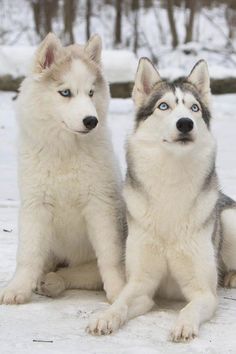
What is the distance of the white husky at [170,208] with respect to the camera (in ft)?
12.3

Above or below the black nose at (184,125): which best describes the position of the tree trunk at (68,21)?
below

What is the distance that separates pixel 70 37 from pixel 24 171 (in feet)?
42.4

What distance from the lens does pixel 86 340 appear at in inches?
131

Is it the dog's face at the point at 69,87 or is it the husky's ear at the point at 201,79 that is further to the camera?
the husky's ear at the point at 201,79

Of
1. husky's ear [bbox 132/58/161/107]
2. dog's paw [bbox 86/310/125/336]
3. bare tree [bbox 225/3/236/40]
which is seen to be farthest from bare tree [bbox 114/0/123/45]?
dog's paw [bbox 86/310/125/336]

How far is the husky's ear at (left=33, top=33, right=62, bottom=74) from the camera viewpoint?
4.09 metres

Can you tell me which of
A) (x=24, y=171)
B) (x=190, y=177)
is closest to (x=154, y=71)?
(x=190, y=177)

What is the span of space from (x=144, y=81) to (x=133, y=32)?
14.2 m

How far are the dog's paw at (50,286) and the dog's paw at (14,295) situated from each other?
0.60 ft

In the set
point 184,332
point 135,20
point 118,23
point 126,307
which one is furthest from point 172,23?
point 184,332

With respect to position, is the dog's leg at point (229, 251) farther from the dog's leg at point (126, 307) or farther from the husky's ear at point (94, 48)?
the husky's ear at point (94, 48)

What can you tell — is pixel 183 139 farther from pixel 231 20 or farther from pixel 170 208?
pixel 231 20

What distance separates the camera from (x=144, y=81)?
408cm

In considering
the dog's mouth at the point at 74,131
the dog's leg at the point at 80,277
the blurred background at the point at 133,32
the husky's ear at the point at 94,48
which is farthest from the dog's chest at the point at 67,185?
the blurred background at the point at 133,32
